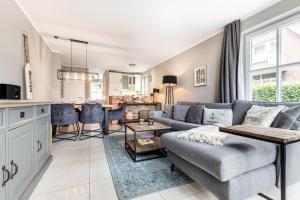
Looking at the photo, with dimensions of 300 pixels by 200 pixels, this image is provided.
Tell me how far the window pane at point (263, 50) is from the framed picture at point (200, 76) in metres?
1.07

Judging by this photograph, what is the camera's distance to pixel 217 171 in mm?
1174

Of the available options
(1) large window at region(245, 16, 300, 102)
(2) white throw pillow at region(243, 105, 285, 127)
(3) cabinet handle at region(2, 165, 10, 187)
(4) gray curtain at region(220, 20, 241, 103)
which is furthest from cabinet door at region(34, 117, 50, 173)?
(1) large window at region(245, 16, 300, 102)

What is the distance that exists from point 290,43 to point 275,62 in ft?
1.07

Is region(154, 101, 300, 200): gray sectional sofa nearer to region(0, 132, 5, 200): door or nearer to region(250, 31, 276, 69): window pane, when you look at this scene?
region(0, 132, 5, 200): door

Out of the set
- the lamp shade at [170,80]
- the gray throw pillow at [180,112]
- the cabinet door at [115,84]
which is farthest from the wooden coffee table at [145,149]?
the cabinet door at [115,84]

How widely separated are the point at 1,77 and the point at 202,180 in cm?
269

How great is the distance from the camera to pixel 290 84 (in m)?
2.37

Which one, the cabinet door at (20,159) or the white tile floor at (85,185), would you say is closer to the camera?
the cabinet door at (20,159)

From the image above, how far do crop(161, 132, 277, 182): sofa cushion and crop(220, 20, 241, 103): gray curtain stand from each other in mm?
1660

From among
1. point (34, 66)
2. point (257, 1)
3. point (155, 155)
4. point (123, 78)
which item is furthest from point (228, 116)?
point (123, 78)

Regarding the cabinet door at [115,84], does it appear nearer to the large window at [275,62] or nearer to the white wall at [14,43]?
the white wall at [14,43]

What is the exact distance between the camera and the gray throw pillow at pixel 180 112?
3.56 meters

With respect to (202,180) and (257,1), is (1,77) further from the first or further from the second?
(257,1)

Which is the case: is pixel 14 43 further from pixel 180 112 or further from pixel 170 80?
pixel 170 80
